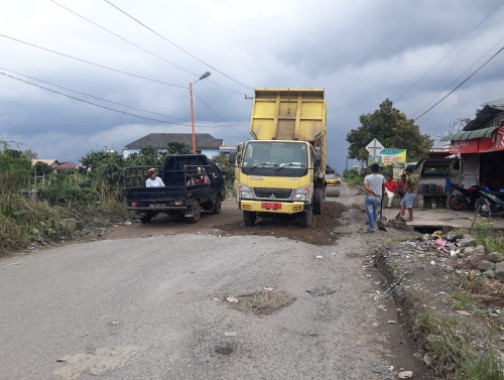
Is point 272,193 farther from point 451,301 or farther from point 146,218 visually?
point 451,301

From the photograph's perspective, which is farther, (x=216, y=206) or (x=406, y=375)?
(x=216, y=206)

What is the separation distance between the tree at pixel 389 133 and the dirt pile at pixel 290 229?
2275 cm

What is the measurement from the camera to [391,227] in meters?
13.2

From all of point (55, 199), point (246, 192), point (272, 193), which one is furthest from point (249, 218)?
point (55, 199)

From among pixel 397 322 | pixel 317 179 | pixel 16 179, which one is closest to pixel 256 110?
pixel 317 179

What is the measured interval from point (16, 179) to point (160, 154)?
30.2 ft

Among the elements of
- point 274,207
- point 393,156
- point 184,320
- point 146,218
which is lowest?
point 184,320

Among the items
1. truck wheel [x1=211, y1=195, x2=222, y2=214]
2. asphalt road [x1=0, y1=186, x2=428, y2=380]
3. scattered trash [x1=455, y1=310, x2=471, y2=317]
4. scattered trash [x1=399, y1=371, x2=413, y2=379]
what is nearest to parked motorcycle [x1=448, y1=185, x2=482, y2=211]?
truck wheel [x1=211, y1=195, x2=222, y2=214]

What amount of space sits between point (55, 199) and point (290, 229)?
660 centimetres

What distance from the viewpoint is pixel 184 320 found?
537 cm

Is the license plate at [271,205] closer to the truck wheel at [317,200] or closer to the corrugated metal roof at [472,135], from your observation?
the truck wheel at [317,200]

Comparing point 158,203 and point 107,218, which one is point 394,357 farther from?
point 107,218

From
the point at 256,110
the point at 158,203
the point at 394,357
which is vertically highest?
the point at 256,110

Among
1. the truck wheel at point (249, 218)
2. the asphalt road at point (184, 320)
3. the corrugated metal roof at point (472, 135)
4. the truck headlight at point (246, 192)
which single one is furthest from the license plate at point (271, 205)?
the corrugated metal roof at point (472, 135)
